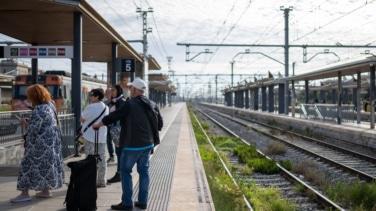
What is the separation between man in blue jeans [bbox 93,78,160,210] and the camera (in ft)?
20.0

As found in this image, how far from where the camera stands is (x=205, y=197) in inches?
295

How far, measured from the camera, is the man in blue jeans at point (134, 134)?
610 centimetres

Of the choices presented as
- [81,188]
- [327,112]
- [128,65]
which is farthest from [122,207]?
[327,112]

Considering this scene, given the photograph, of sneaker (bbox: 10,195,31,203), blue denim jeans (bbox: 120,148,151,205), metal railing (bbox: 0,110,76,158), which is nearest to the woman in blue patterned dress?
sneaker (bbox: 10,195,31,203)

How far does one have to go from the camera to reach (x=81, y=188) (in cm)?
604

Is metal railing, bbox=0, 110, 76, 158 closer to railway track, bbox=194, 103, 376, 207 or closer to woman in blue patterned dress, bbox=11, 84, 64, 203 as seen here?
woman in blue patterned dress, bbox=11, 84, 64, 203

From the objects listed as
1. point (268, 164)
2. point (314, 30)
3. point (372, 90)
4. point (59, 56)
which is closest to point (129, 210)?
point (59, 56)

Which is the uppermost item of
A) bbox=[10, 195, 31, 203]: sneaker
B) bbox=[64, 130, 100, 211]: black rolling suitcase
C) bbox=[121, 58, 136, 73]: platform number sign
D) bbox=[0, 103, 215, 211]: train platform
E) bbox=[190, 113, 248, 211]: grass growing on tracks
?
bbox=[121, 58, 136, 73]: platform number sign

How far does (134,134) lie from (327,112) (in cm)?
2417

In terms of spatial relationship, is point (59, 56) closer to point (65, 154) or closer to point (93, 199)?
point (65, 154)

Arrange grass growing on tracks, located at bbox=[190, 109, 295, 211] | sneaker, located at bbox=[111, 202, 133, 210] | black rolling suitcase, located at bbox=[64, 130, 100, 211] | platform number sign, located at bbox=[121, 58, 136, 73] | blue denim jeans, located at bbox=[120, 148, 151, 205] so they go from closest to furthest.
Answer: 1. black rolling suitcase, located at bbox=[64, 130, 100, 211]
2. blue denim jeans, located at bbox=[120, 148, 151, 205]
3. sneaker, located at bbox=[111, 202, 133, 210]
4. grass growing on tracks, located at bbox=[190, 109, 295, 211]
5. platform number sign, located at bbox=[121, 58, 136, 73]

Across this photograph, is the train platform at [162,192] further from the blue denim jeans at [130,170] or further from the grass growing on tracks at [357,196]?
the grass growing on tracks at [357,196]

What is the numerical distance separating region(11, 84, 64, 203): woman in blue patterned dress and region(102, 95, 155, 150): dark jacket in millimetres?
1035

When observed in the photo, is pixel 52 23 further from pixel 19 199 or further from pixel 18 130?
pixel 19 199
